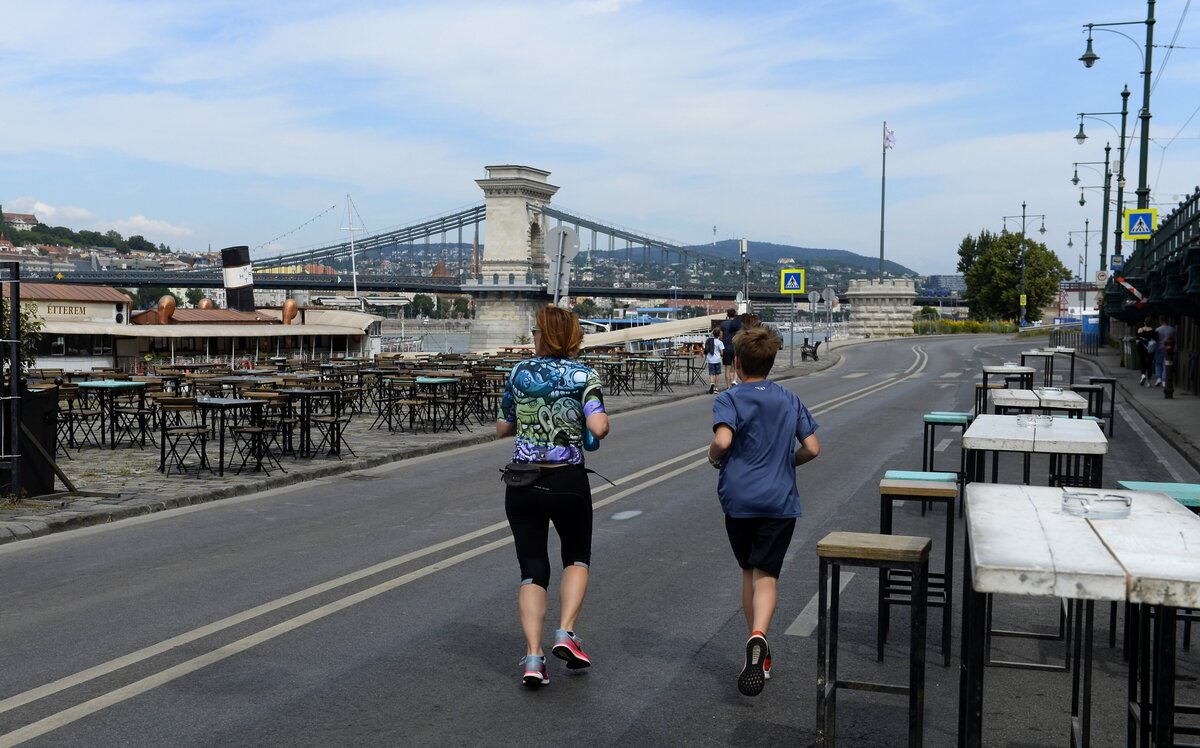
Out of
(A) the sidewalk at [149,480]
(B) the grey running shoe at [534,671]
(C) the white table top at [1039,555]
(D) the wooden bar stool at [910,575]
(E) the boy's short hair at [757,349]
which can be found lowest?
(A) the sidewalk at [149,480]

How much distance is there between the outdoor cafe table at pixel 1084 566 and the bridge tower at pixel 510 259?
8984 centimetres

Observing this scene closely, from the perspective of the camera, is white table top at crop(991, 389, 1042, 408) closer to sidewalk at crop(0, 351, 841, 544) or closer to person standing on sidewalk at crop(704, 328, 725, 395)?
sidewalk at crop(0, 351, 841, 544)

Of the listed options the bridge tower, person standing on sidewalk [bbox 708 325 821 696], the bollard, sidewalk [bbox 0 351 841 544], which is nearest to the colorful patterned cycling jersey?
person standing on sidewalk [bbox 708 325 821 696]

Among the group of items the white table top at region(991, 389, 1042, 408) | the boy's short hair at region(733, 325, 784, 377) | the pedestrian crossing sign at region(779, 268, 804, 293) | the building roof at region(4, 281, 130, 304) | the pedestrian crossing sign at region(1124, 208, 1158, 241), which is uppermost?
the pedestrian crossing sign at region(1124, 208, 1158, 241)

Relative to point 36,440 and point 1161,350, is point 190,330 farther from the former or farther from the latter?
point 1161,350

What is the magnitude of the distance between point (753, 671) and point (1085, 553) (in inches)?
78.8

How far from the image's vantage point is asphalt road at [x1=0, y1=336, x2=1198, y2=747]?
495cm

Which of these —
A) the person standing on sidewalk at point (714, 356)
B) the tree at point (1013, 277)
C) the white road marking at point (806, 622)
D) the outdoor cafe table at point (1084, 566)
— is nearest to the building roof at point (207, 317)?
the person standing on sidewalk at point (714, 356)

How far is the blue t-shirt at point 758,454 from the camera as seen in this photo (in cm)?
541

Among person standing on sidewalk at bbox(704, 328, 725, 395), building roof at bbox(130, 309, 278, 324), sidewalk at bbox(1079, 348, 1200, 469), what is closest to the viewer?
sidewalk at bbox(1079, 348, 1200, 469)

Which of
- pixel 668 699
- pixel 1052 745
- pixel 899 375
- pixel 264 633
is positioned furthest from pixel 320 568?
pixel 899 375

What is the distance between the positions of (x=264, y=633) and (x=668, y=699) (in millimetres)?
2424

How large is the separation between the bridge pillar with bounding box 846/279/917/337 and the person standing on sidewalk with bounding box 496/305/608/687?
267 ft

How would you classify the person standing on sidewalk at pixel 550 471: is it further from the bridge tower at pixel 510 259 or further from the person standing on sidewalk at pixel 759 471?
the bridge tower at pixel 510 259
